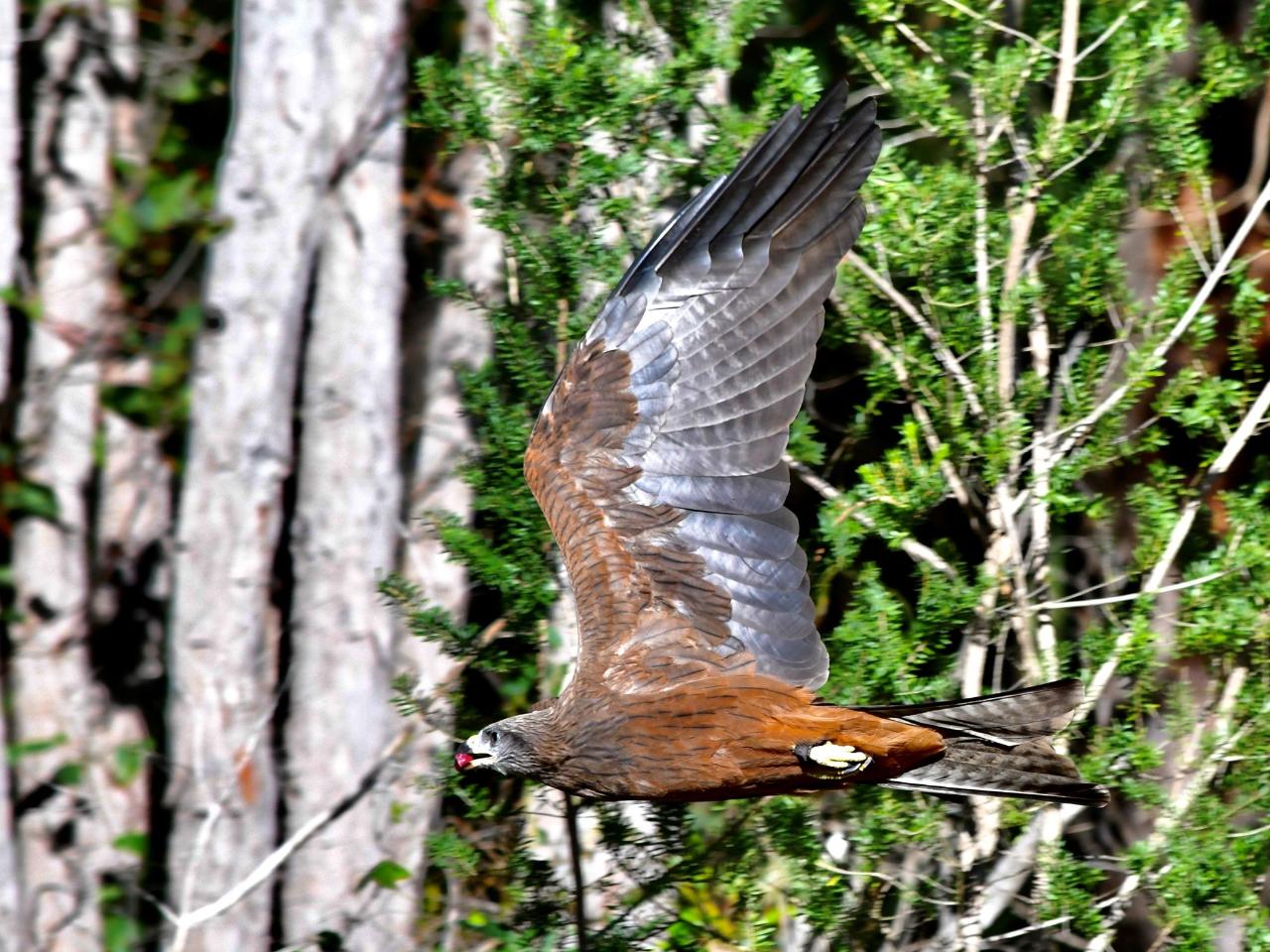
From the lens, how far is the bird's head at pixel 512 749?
4.06 m

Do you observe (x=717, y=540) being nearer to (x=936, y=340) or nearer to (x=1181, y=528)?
(x=936, y=340)

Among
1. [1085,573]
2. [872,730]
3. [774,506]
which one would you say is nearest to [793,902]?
[872,730]

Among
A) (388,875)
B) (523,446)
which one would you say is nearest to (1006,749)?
(523,446)

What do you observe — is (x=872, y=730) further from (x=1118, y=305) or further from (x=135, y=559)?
(x=135, y=559)

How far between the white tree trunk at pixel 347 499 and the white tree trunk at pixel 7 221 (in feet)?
3.23

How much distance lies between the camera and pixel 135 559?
299 inches

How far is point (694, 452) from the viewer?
4.23 metres

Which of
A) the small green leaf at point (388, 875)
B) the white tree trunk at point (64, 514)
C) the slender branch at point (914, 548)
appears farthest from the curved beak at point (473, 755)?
the white tree trunk at point (64, 514)

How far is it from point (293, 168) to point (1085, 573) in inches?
123

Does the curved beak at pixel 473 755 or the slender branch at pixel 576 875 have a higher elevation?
the curved beak at pixel 473 755

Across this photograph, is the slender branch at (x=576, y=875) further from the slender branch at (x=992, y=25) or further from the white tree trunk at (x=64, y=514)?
the white tree trunk at (x=64, y=514)

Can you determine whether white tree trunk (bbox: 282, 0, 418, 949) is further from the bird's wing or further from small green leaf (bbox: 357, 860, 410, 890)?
the bird's wing

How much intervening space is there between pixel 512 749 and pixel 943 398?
1.45 meters

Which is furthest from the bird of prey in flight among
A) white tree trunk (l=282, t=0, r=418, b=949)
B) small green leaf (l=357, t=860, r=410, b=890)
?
white tree trunk (l=282, t=0, r=418, b=949)
